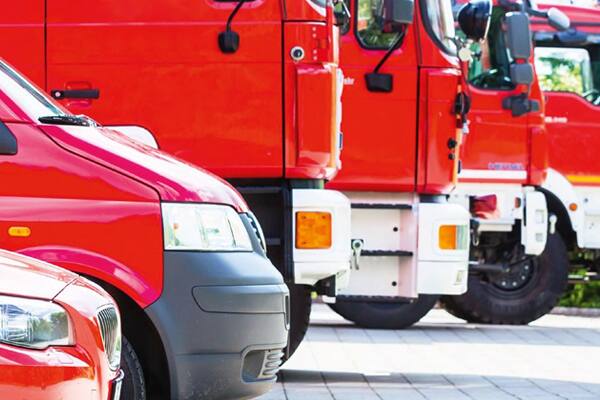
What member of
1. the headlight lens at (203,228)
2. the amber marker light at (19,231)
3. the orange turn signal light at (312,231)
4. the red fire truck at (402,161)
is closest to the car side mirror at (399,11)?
the red fire truck at (402,161)

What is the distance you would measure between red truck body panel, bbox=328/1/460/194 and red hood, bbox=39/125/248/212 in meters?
4.23

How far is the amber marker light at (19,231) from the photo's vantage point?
270 inches

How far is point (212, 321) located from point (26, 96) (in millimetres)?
1267

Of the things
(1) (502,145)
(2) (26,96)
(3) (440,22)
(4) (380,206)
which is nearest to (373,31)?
(3) (440,22)

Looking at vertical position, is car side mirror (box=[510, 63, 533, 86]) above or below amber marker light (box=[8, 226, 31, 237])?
above

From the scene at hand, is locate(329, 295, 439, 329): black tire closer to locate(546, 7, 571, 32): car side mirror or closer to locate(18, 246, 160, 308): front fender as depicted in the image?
locate(546, 7, 571, 32): car side mirror

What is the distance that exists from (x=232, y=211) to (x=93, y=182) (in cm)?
70

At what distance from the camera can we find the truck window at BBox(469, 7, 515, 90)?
15.9m

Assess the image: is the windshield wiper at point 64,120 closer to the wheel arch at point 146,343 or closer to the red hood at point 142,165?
the red hood at point 142,165

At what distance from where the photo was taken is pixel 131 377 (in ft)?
23.0

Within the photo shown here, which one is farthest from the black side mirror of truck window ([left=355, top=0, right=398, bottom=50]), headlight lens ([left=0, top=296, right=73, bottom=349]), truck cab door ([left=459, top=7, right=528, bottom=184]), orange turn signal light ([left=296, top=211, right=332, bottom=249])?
headlight lens ([left=0, top=296, right=73, bottom=349])

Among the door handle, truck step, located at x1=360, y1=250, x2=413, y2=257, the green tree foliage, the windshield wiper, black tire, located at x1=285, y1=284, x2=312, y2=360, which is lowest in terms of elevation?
black tire, located at x1=285, y1=284, x2=312, y2=360

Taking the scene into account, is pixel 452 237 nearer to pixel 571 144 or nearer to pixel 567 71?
pixel 571 144

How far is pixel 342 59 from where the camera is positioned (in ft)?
38.5
